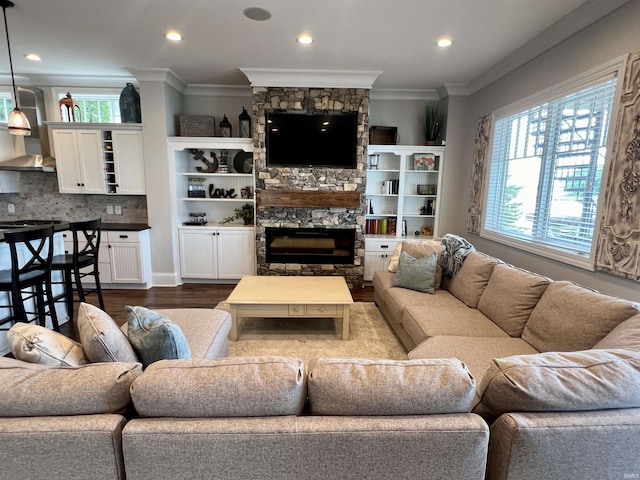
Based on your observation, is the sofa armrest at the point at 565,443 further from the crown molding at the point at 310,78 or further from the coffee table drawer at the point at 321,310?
the crown molding at the point at 310,78

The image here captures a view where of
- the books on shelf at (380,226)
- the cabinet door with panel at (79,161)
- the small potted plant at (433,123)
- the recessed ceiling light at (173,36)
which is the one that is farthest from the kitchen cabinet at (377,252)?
the cabinet door with panel at (79,161)

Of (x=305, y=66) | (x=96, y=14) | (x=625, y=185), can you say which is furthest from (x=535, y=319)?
(x=96, y=14)

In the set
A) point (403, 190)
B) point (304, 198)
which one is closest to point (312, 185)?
point (304, 198)

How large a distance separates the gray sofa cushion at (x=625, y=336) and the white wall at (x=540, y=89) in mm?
908

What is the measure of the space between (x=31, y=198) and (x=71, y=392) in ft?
17.2

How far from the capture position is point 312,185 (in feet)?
14.7

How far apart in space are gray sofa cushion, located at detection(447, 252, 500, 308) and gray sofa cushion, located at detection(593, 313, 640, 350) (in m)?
1.11

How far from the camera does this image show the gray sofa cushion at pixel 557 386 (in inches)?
40.3

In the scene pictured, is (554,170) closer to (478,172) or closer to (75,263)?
(478,172)

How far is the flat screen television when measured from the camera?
434 cm

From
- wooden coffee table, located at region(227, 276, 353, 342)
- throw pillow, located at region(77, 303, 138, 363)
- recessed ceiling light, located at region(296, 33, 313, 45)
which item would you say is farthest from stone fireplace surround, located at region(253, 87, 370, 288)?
throw pillow, located at region(77, 303, 138, 363)

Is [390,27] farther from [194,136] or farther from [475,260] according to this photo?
[194,136]

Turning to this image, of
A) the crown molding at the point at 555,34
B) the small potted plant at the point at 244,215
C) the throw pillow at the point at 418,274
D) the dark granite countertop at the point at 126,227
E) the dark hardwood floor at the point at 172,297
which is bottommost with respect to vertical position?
the dark hardwood floor at the point at 172,297

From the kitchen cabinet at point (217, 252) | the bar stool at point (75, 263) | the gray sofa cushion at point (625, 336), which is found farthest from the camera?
the kitchen cabinet at point (217, 252)
